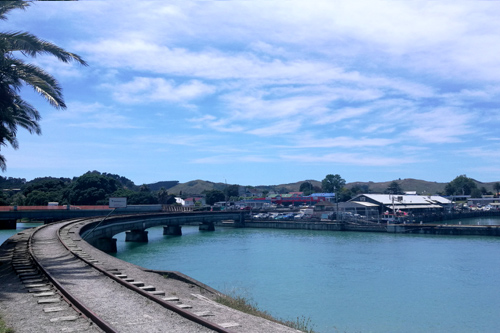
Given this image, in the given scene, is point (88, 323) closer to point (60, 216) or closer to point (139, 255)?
point (139, 255)

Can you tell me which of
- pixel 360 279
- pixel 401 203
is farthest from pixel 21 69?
pixel 401 203

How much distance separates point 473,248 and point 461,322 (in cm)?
4181

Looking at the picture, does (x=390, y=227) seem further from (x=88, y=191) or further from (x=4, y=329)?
(x=88, y=191)

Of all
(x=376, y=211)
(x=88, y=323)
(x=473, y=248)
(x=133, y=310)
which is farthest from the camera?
(x=376, y=211)

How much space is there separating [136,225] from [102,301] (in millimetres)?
58557

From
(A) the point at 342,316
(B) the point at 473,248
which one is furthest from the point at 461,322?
(B) the point at 473,248

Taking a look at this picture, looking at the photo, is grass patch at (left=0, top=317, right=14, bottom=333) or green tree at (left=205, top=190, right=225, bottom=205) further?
green tree at (left=205, top=190, right=225, bottom=205)

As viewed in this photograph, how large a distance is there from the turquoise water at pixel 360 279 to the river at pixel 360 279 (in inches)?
2.6

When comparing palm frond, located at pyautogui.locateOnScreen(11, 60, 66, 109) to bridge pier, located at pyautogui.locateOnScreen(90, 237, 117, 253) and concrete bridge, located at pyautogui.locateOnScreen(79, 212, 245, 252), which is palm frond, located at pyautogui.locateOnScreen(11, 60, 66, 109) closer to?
concrete bridge, located at pyautogui.locateOnScreen(79, 212, 245, 252)

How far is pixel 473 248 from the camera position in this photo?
201 feet

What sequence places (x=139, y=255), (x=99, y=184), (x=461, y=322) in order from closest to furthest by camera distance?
(x=461, y=322) → (x=139, y=255) → (x=99, y=184)

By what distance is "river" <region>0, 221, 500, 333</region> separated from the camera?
25.3 m

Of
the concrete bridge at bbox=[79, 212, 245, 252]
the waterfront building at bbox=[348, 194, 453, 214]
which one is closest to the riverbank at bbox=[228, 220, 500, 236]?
the concrete bridge at bbox=[79, 212, 245, 252]

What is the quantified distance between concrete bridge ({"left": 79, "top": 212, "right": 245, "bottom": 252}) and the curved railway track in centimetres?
2673
